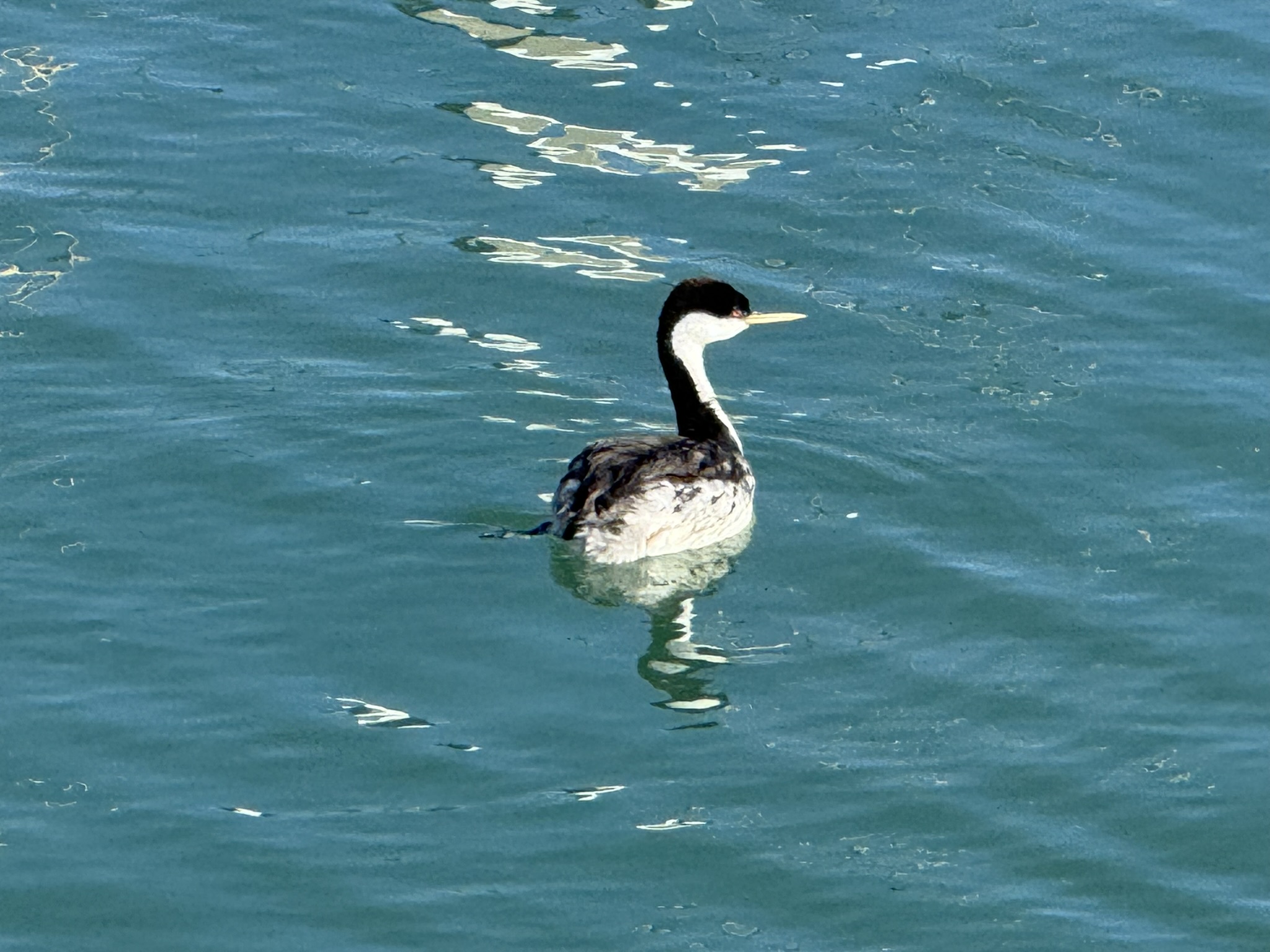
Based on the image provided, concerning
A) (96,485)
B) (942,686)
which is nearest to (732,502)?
(942,686)

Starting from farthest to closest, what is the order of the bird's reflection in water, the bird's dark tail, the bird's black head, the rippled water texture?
the bird's black head → the bird's dark tail → the bird's reflection in water → the rippled water texture

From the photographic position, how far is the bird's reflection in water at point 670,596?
34.4ft

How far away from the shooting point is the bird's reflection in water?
1048 centimetres

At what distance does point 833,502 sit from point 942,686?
6.10ft

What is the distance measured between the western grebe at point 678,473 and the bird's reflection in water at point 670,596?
64 mm

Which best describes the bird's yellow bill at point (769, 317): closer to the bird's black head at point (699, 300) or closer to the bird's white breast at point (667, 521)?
the bird's black head at point (699, 300)

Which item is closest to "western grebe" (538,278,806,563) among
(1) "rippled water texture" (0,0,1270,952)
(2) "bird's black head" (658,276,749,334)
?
(2) "bird's black head" (658,276,749,334)

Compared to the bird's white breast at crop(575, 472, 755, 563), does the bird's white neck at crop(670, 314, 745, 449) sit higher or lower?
higher

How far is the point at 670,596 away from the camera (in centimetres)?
1146

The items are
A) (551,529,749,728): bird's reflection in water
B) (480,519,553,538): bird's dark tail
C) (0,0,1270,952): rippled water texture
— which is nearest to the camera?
(0,0,1270,952): rippled water texture

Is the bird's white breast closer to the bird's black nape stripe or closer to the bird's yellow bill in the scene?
the bird's black nape stripe

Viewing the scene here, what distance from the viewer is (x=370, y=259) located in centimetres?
1445

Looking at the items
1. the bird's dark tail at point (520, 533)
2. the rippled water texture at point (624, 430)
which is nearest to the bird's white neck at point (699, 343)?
the rippled water texture at point (624, 430)

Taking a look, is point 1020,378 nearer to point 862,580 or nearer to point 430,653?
point 862,580
